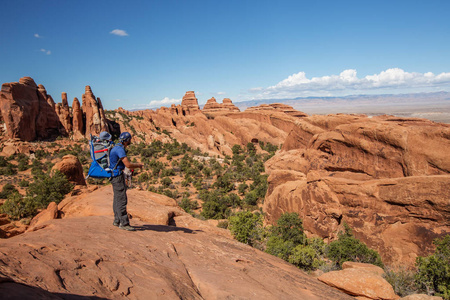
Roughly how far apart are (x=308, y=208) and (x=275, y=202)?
328 cm

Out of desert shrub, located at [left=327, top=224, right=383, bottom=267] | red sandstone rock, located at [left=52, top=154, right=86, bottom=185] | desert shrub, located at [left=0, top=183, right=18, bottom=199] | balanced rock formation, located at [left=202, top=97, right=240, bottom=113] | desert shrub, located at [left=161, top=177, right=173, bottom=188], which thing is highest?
balanced rock formation, located at [left=202, top=97, right=240, bottom=113]

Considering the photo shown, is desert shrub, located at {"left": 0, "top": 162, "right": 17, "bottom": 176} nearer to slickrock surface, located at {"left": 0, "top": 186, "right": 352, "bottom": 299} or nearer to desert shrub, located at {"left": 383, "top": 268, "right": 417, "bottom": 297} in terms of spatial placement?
slickrock surface, located at {"left": 0, "top": 186, "right": 352, "bottom": 299}

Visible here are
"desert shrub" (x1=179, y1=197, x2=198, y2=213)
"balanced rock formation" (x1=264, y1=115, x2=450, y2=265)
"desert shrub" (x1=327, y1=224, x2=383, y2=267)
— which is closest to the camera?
"balanced rock formation" (x1=264, y1=115, x2=450, y2=265)

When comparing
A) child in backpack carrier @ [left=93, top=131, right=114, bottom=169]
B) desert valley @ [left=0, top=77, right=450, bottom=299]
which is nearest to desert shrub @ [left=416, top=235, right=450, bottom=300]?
desert valley @ [left=0, top=77, right=450, bottom=299]

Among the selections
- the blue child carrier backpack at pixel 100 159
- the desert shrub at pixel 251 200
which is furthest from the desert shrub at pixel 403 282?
the desert shrub at pixel 251 200

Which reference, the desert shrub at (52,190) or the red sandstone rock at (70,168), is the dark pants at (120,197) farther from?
the red sandstone rock at (70,168)

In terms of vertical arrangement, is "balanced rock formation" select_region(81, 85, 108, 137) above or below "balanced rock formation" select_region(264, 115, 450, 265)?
above

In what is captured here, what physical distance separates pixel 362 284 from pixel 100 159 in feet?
28.5

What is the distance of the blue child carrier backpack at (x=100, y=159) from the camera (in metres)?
5.79

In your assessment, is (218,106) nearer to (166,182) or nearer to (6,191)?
(166,182)

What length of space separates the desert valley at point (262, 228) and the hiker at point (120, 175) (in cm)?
46

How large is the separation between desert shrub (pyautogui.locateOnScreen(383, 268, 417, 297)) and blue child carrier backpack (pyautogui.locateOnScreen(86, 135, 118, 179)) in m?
11.4

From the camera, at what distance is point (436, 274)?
9656 millimetres

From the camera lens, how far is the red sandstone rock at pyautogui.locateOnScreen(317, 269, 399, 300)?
750 cm
